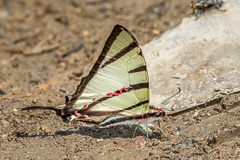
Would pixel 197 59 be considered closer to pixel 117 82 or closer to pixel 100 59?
pixel 117 82

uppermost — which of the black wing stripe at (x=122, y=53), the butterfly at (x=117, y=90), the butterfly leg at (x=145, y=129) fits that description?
the black wing stripe at (x=122, y=53)

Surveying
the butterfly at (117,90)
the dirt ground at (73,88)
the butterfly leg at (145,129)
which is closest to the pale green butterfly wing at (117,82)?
the butterfly at (117,90)

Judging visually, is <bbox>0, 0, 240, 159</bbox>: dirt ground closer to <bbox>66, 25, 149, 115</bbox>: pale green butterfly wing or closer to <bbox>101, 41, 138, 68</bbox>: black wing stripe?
<bbox>66, 25, 149, 115</bbox>: pale green butterfly wing

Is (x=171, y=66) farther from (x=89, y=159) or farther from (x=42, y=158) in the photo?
(x=42, y=158)

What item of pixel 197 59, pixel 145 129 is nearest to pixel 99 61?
pixel 145 129

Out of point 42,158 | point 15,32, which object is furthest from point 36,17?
point 42,158

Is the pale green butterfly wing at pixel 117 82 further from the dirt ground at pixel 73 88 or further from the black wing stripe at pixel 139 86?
the dirt ground at pixel 73 88
